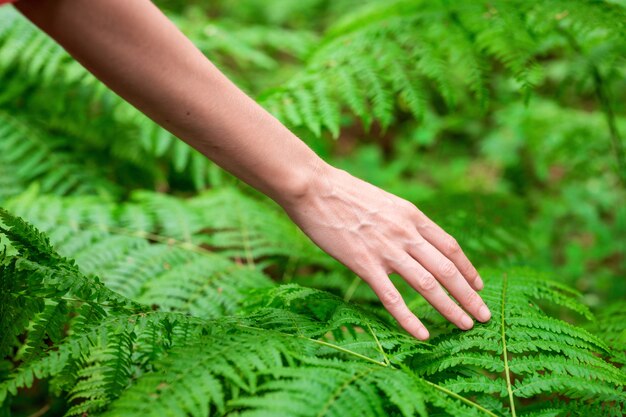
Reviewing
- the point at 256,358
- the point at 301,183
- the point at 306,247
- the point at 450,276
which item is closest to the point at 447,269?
the point at 450,276

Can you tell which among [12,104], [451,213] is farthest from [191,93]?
[12,104]

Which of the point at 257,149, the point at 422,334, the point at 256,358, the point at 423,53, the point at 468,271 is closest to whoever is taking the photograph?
the point at 256,358

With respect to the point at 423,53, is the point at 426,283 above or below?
below

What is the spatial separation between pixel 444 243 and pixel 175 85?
84 centimetres

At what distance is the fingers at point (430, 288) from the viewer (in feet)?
4.44

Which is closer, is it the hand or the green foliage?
the green foliage

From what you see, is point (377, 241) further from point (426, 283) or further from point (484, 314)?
point (484, 314)

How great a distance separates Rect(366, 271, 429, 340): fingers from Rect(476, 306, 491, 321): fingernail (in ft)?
0.57

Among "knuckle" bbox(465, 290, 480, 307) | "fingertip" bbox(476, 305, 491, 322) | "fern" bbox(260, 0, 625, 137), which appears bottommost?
"fingertip" bbox(476, 305, 491, 322)

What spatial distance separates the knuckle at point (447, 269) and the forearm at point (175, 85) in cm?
44

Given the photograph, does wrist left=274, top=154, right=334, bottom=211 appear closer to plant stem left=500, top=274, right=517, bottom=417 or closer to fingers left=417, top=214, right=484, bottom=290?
fingers left=417, top=214, right=484, bottom=290

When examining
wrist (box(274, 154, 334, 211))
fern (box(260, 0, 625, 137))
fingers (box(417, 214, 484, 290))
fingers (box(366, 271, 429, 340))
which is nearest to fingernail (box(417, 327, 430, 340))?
fingers (box(366, 271, 429, 340))

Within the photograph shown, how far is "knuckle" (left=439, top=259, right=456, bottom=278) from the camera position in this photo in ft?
4.53

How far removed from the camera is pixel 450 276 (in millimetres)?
1388
